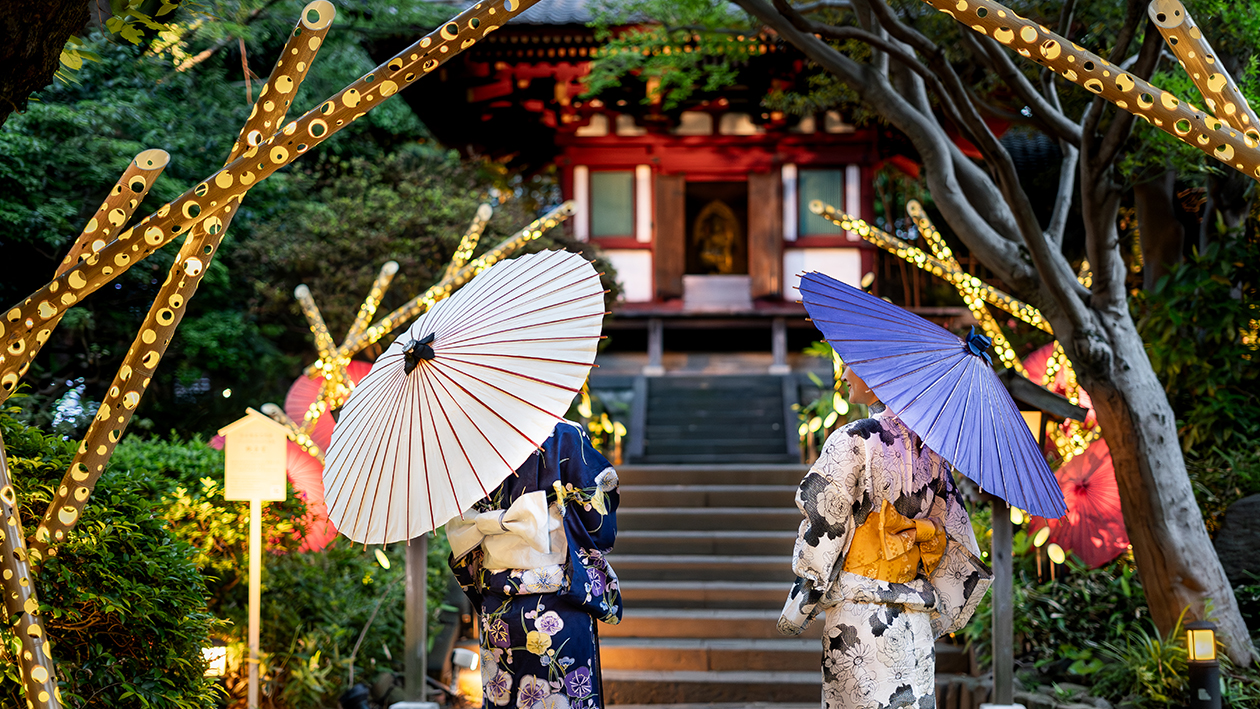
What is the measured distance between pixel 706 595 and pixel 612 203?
8.05m

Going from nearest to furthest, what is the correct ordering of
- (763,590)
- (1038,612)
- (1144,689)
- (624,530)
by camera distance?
(1144,689), (1038,612), (763,590), (624,530)

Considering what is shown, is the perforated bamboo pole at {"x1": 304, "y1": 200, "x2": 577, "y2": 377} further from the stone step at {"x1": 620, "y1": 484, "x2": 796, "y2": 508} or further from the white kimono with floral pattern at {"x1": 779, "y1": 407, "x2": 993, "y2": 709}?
the white kimono with floral pattern at {"x1": 779, "y1": 407, "x2": 993, "y2": 709}

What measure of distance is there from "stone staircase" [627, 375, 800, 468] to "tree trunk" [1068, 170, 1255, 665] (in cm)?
488

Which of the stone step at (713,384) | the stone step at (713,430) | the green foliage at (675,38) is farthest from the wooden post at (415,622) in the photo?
the stone step at (713,384)

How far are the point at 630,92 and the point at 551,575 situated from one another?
10.2m

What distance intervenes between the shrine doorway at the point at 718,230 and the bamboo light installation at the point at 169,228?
48.4ft

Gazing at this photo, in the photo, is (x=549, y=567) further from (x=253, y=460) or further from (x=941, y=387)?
(x=253, y=460)

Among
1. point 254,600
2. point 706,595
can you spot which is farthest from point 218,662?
point 706,595

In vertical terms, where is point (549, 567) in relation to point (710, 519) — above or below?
below

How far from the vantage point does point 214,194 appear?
2.40m

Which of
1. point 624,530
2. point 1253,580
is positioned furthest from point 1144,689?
point 624,530

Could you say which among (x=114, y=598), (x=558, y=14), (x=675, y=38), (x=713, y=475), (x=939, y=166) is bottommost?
(x=114, y=598)

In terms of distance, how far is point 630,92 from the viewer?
Answer: 12.3m

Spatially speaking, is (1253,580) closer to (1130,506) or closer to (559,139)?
(1130,506)
